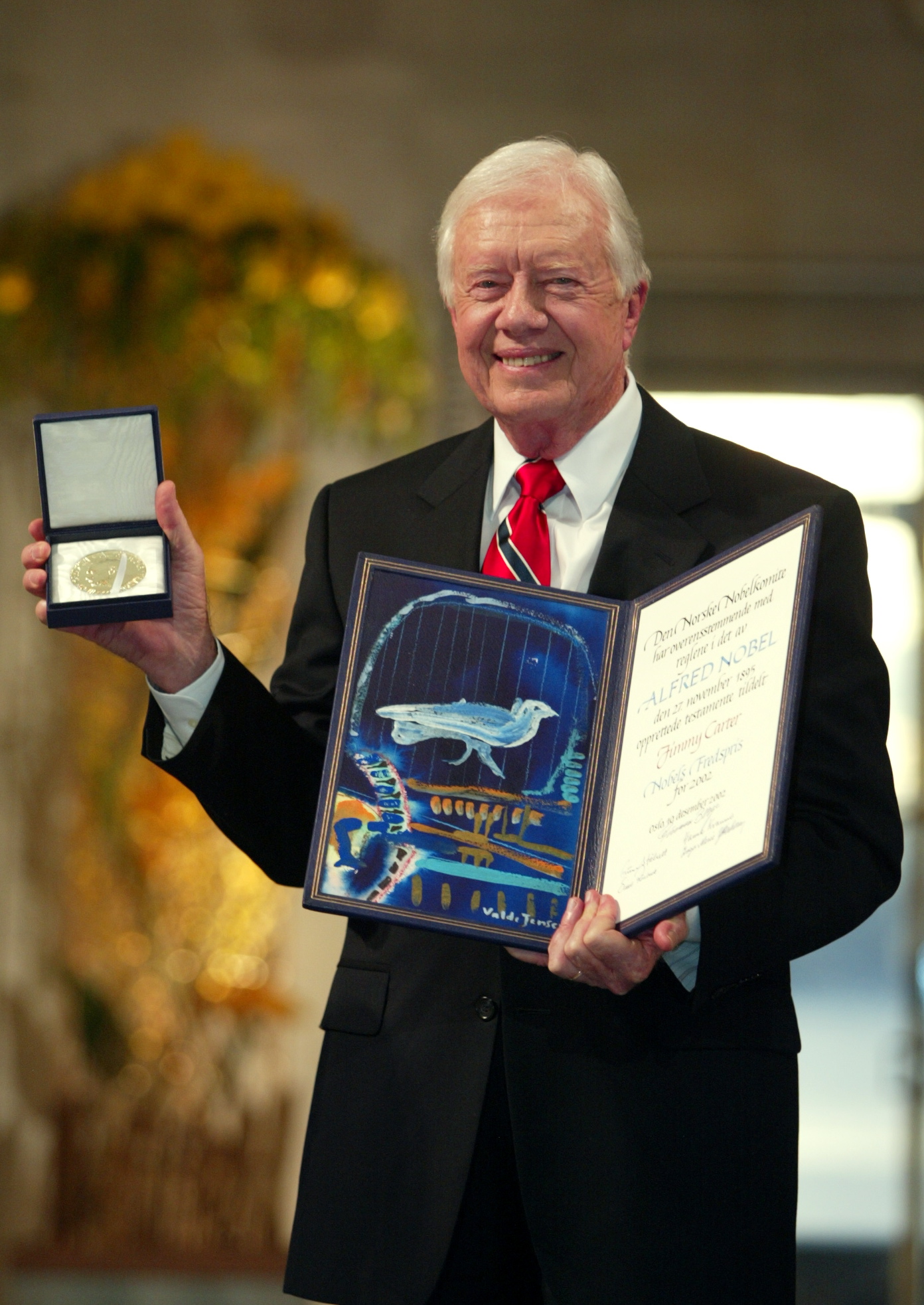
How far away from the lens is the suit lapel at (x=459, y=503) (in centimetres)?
152

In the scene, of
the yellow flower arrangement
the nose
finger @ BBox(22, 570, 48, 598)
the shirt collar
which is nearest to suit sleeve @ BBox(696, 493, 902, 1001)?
the shirt collar

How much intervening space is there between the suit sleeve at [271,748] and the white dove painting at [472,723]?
0.17 meters

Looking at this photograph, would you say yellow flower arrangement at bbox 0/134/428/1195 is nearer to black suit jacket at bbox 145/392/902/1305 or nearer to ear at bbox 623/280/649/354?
ear at bbox 623/280/649/354

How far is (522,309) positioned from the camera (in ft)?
4.82

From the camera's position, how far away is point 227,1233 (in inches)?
131

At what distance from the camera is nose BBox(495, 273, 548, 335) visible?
146 centimetres

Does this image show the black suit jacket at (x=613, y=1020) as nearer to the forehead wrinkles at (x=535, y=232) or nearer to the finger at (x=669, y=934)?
the finger at (x=669, y=934)

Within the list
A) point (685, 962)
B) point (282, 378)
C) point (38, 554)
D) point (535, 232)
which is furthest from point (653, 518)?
point (282, 378)

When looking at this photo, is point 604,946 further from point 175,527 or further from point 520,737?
point 175,527

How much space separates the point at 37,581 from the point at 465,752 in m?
0.40

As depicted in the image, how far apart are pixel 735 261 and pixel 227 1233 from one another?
2.42 m

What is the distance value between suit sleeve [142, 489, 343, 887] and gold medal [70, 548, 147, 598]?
0.13 metres

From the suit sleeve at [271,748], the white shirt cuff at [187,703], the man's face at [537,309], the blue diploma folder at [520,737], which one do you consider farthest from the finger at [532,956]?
the man's face at [537,309]

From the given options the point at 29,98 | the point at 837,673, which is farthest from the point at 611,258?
the point at 29,98
